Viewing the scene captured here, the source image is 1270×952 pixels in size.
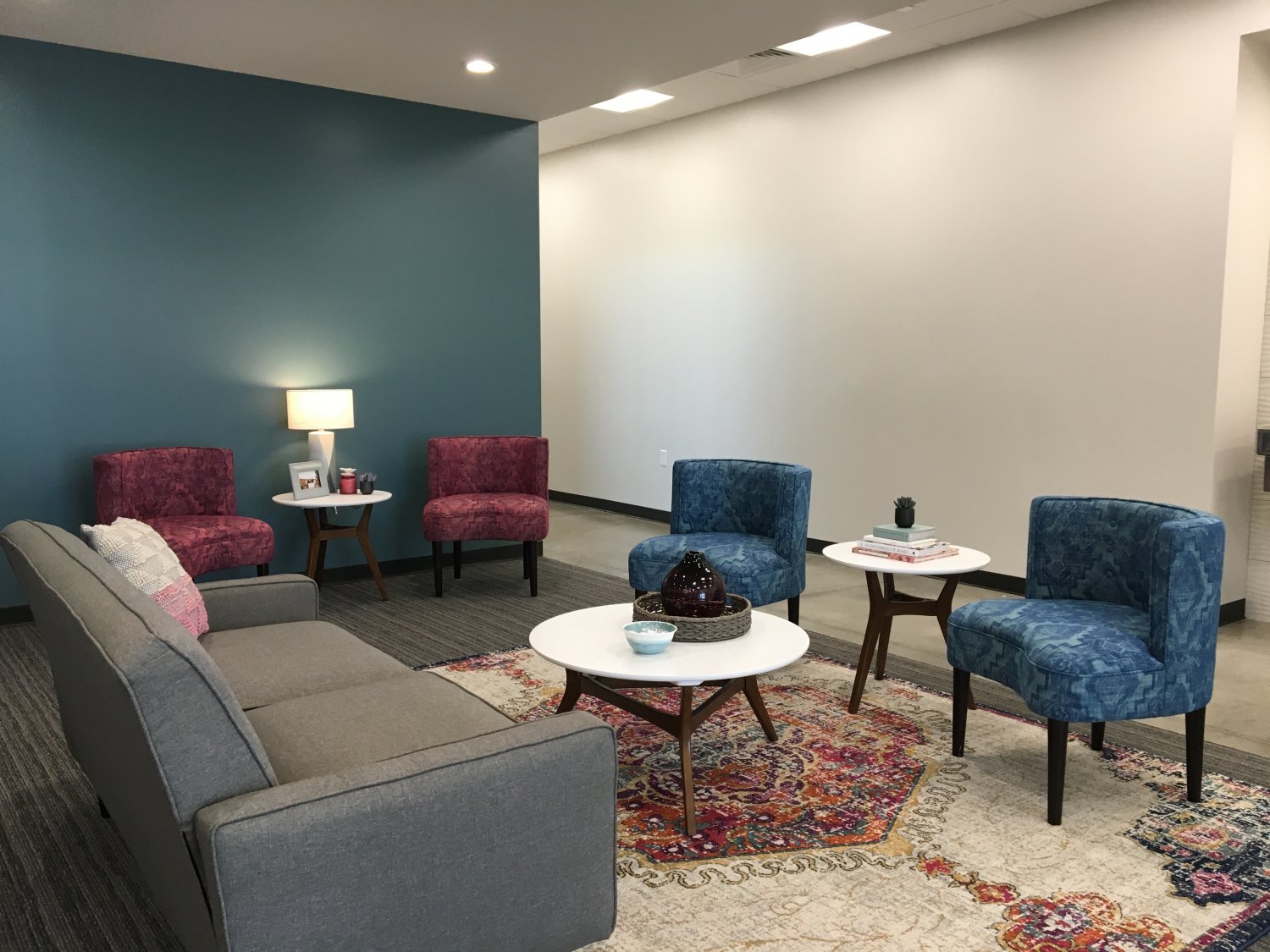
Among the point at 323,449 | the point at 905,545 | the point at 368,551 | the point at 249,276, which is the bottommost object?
the point at 368,551

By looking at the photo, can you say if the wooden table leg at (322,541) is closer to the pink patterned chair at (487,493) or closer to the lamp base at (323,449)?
the lamp base at (323,449)

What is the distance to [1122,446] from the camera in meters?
5.09

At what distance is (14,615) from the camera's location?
4.92 metres

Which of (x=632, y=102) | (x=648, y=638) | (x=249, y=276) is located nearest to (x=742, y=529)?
(x=648, y=638)

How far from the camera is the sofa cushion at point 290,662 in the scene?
268cm

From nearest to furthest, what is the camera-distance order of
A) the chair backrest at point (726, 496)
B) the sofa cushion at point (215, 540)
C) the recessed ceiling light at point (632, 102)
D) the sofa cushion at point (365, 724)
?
1. the sofa cushion at point (365, 724)
2. the chair backrest at point (726, 496)
3. the sofa cushion at point (215, 540)
4. the recessed ceiling light at point (632, 102)

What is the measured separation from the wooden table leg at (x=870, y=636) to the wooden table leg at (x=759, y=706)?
0.39 m

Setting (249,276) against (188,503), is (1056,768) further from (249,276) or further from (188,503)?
(249,276)

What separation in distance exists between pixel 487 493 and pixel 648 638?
332cm

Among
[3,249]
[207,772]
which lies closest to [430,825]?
[207,772]

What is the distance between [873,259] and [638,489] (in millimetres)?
2884

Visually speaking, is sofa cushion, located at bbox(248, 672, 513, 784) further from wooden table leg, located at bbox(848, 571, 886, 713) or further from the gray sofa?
wooden table leg, located at bbox(848, 571, 886, 713)

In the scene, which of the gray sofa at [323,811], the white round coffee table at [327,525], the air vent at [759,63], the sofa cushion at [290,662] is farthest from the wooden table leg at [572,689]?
the air vent at [759,63]

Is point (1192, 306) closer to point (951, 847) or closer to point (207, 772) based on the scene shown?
point (951, 847)
